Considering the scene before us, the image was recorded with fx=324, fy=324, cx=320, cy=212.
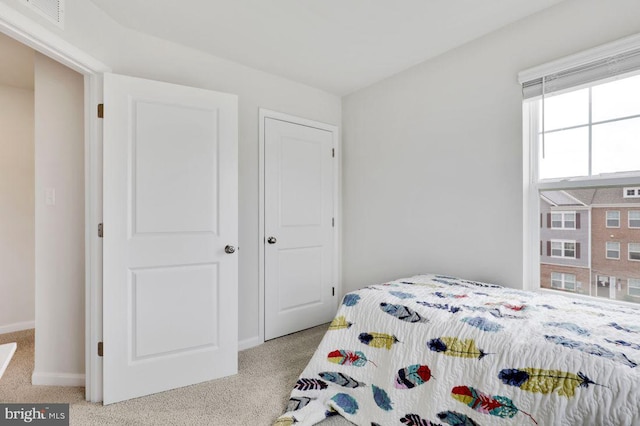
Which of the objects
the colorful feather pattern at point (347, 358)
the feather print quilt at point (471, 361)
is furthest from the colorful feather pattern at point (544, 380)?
the colorful feather pattern at point (347, 358)

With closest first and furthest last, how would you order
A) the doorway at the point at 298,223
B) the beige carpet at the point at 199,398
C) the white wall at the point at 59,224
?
1. the beige carpet at the point at 199,398
2. the white wall at the point at 59,224
3. the doorway at the point at 298,223

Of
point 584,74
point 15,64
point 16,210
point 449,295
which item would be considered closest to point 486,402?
point 449,295

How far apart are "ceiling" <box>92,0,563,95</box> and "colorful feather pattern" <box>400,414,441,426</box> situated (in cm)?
221

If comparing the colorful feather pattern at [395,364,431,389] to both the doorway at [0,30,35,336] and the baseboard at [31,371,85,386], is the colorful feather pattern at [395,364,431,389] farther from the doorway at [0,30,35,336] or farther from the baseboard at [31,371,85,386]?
the doorway at [0,30,35,336]

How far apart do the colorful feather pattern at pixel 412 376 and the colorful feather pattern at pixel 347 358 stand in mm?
182

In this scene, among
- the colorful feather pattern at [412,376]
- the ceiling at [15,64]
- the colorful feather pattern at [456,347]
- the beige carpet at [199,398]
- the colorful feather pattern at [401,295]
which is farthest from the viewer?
the ceiling at [15,64]

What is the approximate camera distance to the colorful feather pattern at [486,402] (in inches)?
47.6

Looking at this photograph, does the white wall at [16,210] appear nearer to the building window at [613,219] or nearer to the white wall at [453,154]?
the white wall at [453,154]

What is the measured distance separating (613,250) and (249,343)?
2.57m

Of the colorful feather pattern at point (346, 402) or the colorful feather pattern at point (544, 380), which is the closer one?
the colorful feather pattern at point (544, 380)

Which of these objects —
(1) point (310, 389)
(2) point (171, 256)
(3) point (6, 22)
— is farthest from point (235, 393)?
(3) point (6, 22)

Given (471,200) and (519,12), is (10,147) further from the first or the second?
(519,12)

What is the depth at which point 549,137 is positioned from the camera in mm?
2070

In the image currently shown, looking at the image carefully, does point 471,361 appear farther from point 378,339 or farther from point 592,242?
point 592,242
